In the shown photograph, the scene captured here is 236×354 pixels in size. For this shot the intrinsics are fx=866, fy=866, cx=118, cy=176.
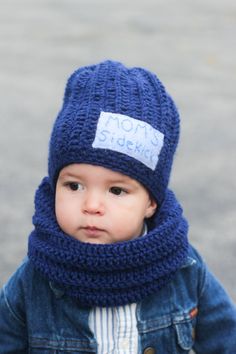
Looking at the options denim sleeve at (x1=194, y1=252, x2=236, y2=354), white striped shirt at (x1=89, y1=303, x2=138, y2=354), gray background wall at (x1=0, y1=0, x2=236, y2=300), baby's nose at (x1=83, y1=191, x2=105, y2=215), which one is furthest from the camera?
gray background wall at (x1=0, y1=0, x2=236, y2=300)

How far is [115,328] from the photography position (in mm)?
2418

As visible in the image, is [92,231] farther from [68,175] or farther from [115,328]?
[115,328]

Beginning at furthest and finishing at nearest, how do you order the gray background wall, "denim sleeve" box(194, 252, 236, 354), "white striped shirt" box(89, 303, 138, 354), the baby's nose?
1. the gray background wall
2. "denim sleeve" box(194, 252, 236, 354)
3. "white striped shirt" box(89, 303, 138, 354)
4. the baby's nose

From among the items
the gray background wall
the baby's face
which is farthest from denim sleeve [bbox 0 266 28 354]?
the gray background wall

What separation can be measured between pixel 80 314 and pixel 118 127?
54 cm

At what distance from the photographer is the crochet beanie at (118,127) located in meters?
2.27

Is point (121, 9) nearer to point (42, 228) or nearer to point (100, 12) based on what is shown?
point (100, 12)

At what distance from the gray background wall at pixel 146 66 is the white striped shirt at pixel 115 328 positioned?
131cm

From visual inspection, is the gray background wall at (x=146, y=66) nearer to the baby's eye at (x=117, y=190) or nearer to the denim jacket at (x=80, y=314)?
the denim jacket at (x=80, y=314)

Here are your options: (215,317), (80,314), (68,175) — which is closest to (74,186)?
(68,175)

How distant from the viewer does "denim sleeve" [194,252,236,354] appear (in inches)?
99.1

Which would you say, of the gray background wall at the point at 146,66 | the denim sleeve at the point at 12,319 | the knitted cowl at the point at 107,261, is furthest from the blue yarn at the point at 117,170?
the gray background wall at the point at 146,66

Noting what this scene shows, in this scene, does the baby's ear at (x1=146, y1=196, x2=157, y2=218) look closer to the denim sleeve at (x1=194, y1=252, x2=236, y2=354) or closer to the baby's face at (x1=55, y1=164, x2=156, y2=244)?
the baby's face at (x1=55, y1=164, x2=156, y2=244)

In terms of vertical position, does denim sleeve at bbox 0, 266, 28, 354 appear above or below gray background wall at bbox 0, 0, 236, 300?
below
